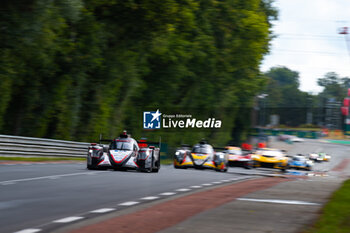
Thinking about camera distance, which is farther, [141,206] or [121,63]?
[121,63]

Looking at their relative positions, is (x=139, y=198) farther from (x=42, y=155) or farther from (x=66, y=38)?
(x=66, y=38)

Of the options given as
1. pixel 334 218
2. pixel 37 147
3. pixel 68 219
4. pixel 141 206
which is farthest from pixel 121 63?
pixel 68 219

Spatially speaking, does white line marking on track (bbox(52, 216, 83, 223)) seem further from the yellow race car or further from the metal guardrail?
the yellow race car

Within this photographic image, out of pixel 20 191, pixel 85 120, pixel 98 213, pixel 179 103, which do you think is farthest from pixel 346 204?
pixel 179 103

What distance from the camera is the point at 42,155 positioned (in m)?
26.9

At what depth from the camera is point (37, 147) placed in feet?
86.8

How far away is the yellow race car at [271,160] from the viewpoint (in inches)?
1421

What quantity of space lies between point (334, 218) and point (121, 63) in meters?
27.3

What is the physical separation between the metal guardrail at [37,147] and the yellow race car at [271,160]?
11.1m

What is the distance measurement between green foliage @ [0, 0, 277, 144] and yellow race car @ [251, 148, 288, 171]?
9.06 metres

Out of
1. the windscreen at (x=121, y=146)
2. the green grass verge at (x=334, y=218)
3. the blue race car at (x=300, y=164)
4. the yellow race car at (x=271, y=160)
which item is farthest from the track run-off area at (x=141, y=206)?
the blue race car at (x=300, y=164)

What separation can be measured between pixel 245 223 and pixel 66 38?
78.6ft

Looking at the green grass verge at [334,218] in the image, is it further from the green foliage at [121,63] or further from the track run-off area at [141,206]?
the green foliage at [121,63]

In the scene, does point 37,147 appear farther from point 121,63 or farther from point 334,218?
point 334,218
